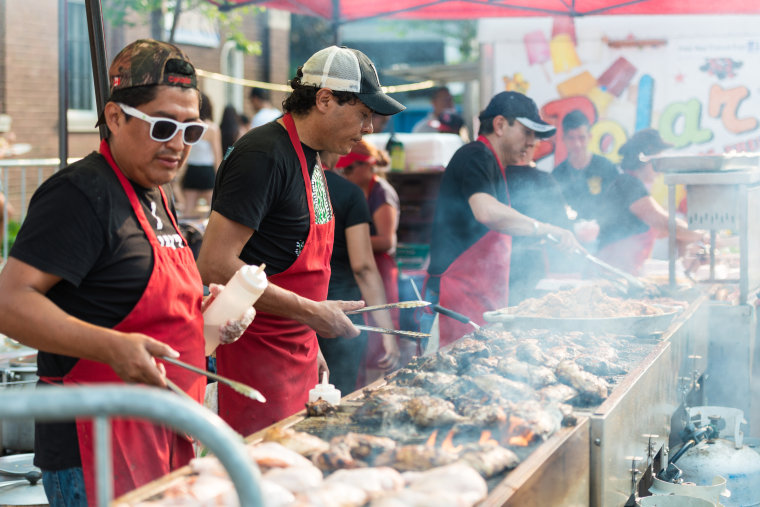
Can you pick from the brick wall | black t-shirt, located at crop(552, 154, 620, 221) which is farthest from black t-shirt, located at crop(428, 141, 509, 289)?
the brick wall

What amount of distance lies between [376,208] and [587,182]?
210cm

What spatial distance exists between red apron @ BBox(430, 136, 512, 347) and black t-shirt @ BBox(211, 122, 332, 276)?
1.85 metres

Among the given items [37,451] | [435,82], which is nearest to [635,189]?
[37,451]

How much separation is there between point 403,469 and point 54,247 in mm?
1012

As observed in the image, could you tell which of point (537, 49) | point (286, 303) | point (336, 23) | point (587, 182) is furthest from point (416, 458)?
point (537, 49)

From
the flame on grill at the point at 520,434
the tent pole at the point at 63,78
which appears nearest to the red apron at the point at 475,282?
the tent pole at the point at 63,78

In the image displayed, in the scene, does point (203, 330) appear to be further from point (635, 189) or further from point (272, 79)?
point (272, 79)

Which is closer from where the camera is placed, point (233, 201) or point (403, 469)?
point (403, 469)

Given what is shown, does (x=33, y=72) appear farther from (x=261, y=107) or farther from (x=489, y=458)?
(x=489, y=458)

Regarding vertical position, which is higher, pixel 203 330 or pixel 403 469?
pixel 203 330

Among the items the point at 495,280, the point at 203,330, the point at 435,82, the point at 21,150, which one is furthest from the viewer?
Result: the point at 435,82

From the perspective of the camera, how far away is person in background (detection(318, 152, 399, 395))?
481 centimetres

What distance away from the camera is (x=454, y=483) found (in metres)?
1.88

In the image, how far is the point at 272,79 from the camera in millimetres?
18547
